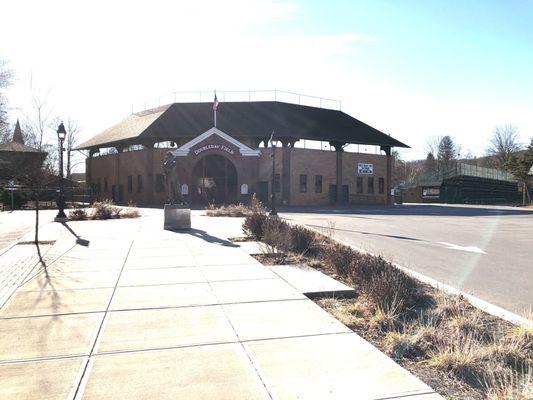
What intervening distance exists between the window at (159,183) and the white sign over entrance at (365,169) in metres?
20.7

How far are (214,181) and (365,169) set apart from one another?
17.2 meters

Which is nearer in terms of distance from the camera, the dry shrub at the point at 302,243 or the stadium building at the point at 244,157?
the dry shrub at the point at 302,243

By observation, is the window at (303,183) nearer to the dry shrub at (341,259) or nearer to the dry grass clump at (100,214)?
the dry grass clump at (100,214)

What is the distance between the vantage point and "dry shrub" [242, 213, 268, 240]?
1386 centimetres

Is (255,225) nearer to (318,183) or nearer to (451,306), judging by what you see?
(451,306)

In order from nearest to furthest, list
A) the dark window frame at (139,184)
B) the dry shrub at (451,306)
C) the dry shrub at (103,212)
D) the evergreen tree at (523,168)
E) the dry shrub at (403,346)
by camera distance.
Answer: the dry shrub at (403,346) → the dry shrub at (451,306) → the dry shrub at (103,212) → the dark window frame at (139,184) → the evergreen tree at (523,168)

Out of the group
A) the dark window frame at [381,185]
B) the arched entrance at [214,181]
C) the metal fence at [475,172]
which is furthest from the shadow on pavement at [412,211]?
the metal fence at [475,172]

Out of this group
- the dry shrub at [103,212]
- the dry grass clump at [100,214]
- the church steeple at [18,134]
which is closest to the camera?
the dry grass clump at [100,214]

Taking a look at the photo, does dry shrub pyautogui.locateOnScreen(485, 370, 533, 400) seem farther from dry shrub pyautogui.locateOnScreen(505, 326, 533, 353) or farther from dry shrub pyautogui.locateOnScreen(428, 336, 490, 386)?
dry shrub pyautogui.locateOnScreen(505, 326, 533, 353)

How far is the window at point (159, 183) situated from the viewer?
4431 cm

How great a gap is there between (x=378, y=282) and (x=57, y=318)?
422 centimetres

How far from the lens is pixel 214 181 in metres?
44.0

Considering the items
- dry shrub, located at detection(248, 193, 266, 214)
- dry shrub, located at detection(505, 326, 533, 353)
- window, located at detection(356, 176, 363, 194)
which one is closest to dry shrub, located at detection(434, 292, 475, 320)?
dry shrub, located at detection(505, 326, 533, 353)

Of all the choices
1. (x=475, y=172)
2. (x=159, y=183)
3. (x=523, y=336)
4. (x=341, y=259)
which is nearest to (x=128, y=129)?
(x=159, y=183)
